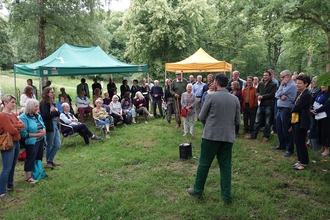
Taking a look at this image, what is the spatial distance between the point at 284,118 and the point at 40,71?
646 centimetres

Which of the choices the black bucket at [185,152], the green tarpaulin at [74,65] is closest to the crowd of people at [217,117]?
the green tarpaulin at [74,65]

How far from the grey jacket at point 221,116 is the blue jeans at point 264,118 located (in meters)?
3.61

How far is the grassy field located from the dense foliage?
1862 mm

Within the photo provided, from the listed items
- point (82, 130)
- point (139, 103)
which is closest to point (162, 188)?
point (82, 130)

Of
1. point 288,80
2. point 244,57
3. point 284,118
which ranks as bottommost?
point 284,118

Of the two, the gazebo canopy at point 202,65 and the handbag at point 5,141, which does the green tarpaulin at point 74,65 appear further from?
the handbag at point 5,141

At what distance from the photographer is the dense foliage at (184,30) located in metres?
9.77

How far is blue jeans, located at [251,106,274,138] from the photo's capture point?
21.8 feet

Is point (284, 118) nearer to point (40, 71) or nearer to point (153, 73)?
point (40, 71)

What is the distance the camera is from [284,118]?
18.0 ft

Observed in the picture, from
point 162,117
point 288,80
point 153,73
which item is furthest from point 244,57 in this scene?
point 288,80

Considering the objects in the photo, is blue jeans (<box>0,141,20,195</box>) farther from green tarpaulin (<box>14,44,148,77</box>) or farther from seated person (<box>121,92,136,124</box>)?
seated person (<box>121,92,136,124</box>)

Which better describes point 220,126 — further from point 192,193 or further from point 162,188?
point 162,188

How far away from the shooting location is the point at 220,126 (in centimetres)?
339
